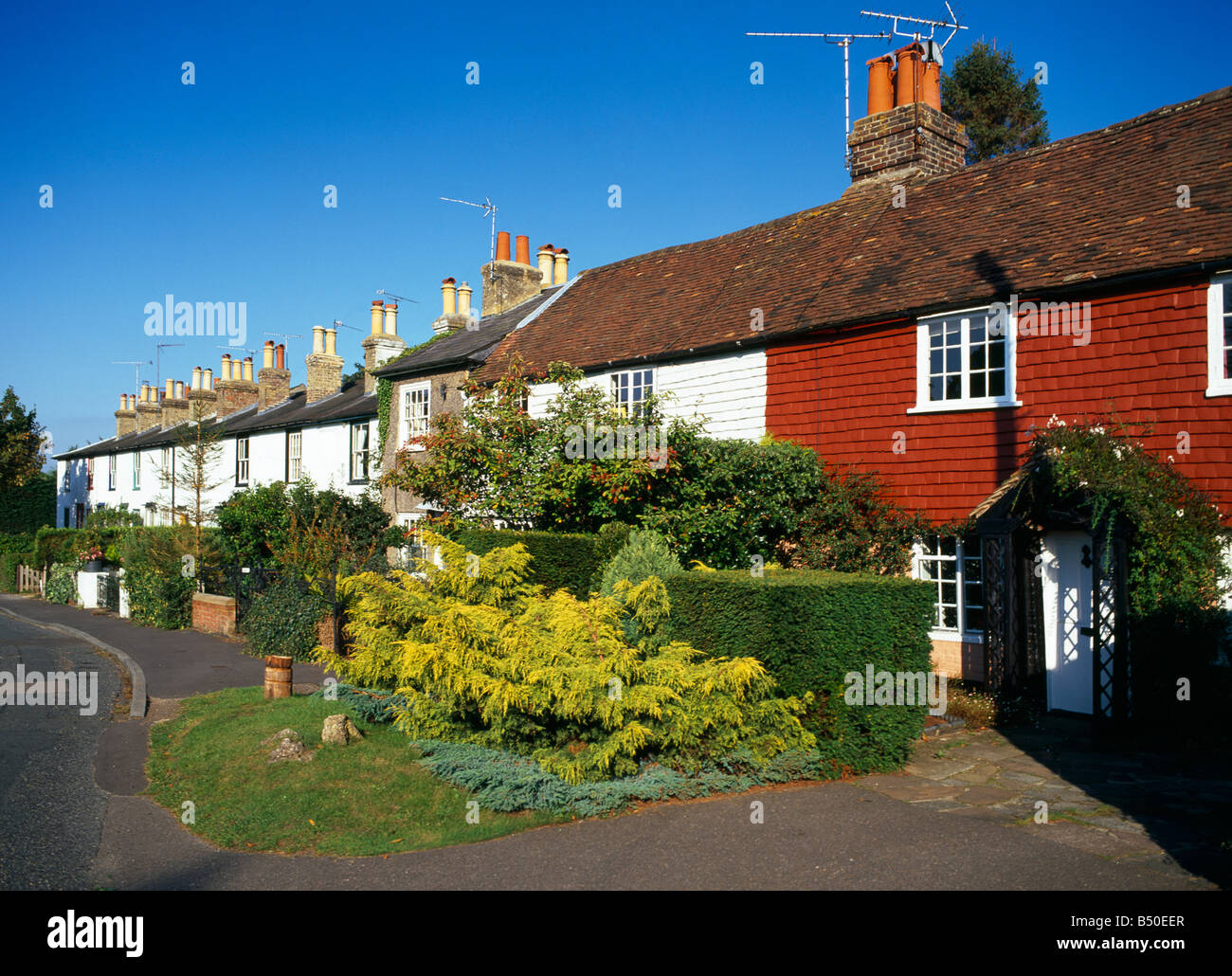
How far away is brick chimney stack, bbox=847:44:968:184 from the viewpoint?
16.3 meters

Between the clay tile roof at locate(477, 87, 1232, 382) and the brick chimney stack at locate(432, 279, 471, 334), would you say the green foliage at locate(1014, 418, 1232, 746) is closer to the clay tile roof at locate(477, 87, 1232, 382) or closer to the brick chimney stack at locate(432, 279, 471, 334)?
the clay tile roof at locate(477, 87, 1232, 382)

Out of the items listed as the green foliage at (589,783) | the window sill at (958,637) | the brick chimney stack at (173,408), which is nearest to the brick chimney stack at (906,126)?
the window sill at (958,637)

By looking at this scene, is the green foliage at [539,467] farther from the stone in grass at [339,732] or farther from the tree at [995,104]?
the tree at [995,104]

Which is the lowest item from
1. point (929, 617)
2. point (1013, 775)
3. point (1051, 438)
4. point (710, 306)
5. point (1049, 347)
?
point (1013, 775)

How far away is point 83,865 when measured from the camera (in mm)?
6469

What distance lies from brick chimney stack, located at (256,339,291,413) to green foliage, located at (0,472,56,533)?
1822 centimetres

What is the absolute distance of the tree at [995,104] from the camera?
1259 inches

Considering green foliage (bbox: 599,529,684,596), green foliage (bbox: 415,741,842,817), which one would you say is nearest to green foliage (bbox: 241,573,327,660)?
green foliage (bbox: 599,529,684,596)

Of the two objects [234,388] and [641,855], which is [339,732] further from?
[234,388]

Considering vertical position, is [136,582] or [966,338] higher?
[966,338]

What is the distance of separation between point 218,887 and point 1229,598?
1041 cm
